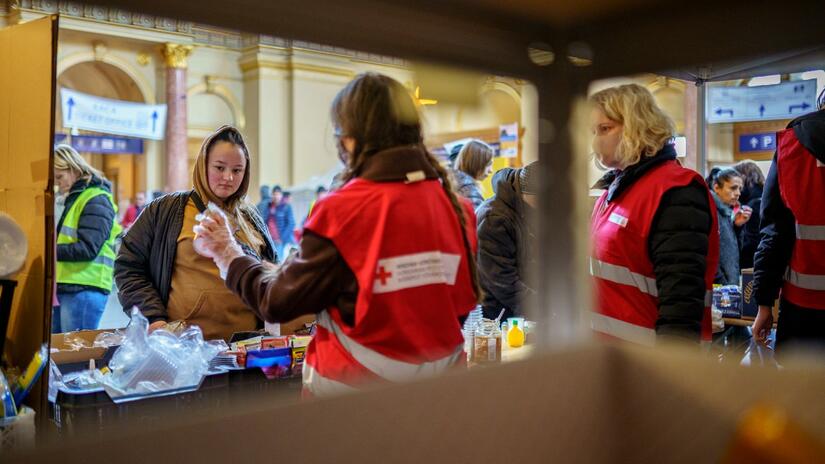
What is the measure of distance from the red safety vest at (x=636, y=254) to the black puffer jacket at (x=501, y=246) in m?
1.10

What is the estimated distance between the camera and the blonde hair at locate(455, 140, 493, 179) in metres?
3.22

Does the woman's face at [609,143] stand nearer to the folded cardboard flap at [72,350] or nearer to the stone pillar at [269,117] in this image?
the folded cardboard flap at [72,350]

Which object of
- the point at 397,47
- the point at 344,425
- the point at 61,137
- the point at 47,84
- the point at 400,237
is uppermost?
the point at 61,137

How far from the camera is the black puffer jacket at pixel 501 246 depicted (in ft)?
8.78

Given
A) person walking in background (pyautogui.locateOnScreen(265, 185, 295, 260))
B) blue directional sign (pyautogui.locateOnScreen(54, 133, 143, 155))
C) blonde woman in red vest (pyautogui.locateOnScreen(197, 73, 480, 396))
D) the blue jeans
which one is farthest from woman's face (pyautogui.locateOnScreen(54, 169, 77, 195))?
blue directional sign (pyautogui.locateOnScreen(54, 133, 143, 155))

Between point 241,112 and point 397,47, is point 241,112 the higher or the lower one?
the higher one

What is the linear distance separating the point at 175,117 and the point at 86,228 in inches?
362

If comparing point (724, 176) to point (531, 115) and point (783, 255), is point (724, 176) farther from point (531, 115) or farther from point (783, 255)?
point (531, 115)

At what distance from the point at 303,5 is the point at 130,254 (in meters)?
1.86

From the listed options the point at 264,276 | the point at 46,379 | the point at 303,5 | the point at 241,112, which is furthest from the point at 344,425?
the point at 241,112

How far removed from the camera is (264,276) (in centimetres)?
120

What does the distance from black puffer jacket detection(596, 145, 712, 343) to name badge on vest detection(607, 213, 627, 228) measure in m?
0.06

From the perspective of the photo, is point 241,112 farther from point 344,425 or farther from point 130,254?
point 344,425

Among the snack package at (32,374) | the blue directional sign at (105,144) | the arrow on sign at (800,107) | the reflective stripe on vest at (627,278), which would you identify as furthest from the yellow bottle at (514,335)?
the blue directional sign at (105,144)
